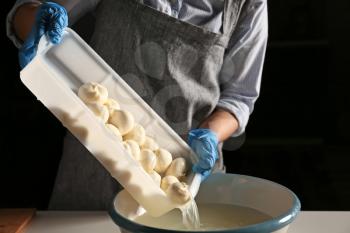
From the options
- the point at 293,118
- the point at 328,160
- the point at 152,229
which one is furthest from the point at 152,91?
the point at 328,160

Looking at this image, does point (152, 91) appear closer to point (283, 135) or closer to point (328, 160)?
Result: point (283, 135)

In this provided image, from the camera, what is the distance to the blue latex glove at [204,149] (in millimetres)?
866

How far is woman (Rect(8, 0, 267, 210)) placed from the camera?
3.67ft

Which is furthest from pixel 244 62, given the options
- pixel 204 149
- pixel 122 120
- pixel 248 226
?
pixel 248 226

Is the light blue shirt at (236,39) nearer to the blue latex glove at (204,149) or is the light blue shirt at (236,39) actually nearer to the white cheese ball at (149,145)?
the blue latex glove at (204,149)

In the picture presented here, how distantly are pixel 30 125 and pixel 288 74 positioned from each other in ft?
2.82

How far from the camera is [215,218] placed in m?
0.84

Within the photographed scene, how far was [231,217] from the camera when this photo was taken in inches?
33.1

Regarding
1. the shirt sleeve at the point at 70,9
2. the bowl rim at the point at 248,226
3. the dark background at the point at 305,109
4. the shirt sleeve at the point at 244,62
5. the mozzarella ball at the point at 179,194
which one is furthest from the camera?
the dark background at the point at 305,109

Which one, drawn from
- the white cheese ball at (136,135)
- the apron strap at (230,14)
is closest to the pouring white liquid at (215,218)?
the white cheese ball at (136,135)

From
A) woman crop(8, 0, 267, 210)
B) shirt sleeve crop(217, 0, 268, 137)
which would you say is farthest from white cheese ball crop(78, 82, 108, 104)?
shirt sleeve crop(217, 0, 268, 137)

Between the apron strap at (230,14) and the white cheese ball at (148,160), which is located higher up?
the white cheese ball at (148,160)

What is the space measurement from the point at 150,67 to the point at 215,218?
404 millimetres

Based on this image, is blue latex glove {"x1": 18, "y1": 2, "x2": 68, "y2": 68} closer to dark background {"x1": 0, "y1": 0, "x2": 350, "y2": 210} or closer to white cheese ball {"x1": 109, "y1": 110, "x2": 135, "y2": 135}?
white cheese ball {"x1": 109, "y1": 110, "x2": 135, "y2": 135}
